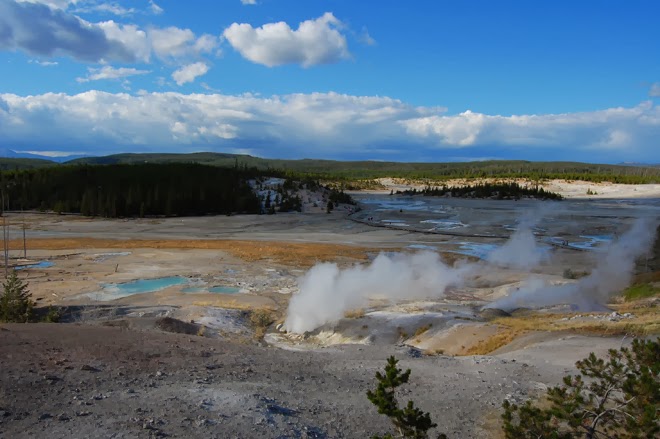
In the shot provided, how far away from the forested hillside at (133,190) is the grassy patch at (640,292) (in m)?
52.4

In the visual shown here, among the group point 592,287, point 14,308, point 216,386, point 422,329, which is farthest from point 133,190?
point 216,386

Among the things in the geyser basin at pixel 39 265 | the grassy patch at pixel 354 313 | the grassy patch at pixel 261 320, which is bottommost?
the geyser basin at pixel 39 265

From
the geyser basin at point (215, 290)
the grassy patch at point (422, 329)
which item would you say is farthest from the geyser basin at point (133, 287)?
the grassy patch at point (422, 329)

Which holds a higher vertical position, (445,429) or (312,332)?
(445,429)

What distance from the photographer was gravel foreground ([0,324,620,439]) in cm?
759

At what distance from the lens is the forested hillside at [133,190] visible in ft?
227

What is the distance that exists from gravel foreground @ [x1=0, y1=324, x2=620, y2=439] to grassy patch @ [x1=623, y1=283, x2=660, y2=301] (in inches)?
472

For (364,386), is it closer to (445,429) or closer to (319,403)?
(319,403)

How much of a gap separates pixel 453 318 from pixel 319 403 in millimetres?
10127

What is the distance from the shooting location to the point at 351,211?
71125 millimetres

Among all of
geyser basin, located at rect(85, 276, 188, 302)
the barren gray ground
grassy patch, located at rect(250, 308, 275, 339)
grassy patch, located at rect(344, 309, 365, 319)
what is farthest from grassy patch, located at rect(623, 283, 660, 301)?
geyser basin, located at rect(85, 276, 188, 302)

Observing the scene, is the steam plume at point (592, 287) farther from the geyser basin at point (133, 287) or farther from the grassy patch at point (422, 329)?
the geyser basin at point (133, 287)

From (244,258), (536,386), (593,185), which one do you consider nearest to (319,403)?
(536,386)

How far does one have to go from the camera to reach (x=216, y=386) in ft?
31.3
